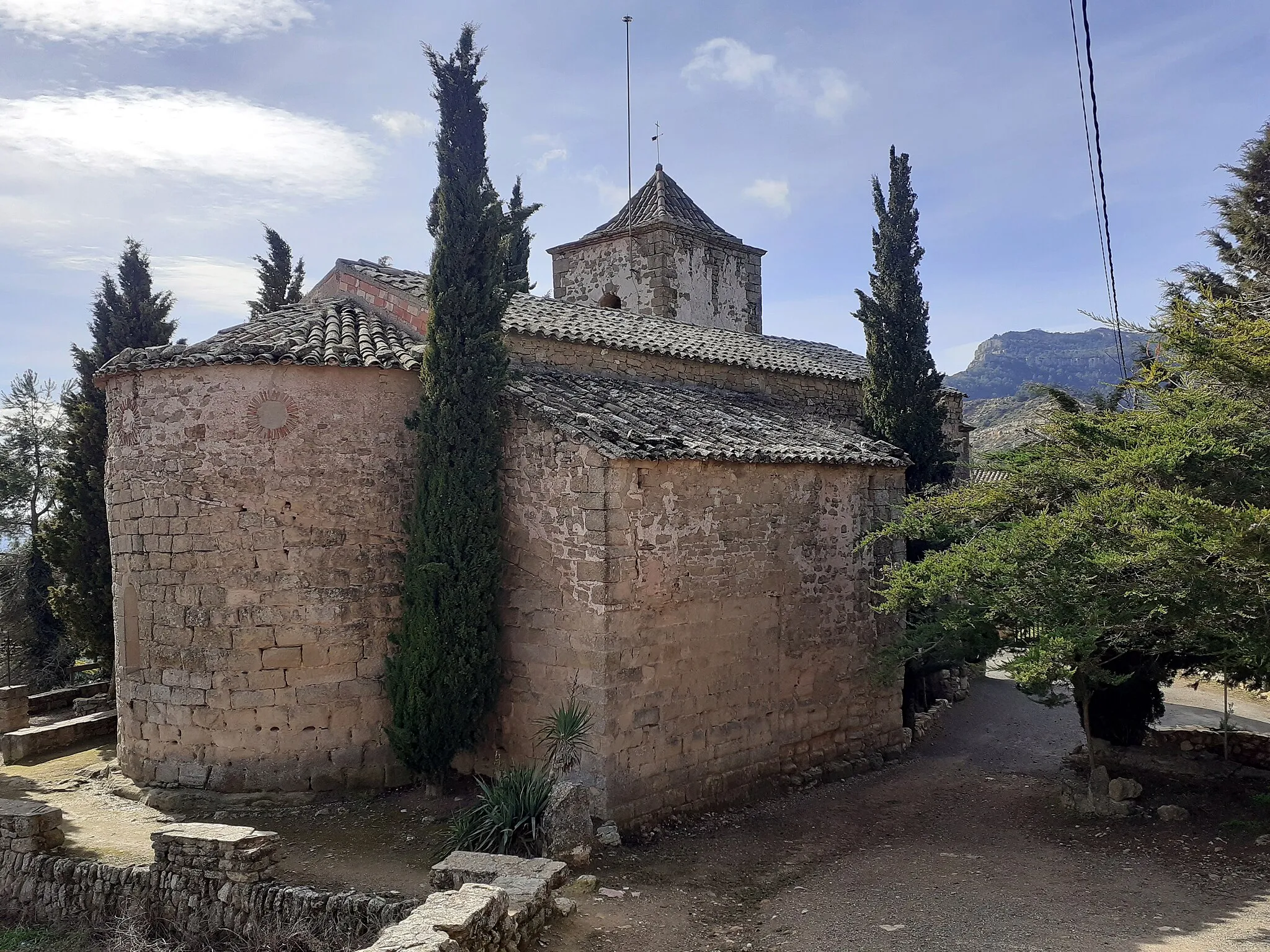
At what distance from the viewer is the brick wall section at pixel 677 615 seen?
870 cm

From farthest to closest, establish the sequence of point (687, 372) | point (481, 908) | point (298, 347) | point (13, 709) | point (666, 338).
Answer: point (666, 338) → point (687, 372) → point (13, 709) → point (298, 347) → point (481, 908)

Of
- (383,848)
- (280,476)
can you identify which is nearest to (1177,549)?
(383,848)

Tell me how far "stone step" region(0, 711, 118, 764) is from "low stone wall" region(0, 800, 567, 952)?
13.0 feet

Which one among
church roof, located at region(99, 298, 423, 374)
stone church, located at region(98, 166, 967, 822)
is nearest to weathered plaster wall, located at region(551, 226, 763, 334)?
church roof, located at region(99, 298, 423, 374)

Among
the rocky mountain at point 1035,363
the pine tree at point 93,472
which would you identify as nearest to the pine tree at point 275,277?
the pine tree at point 93,472

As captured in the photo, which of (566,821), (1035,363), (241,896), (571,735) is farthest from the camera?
(1035,363)

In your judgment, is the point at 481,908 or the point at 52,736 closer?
the point at 481,908

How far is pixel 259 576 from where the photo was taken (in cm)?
948

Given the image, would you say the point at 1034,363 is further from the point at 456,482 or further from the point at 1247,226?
the point at 456,482

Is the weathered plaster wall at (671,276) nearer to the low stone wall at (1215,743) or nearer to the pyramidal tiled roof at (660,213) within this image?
the pyramidal tiled roof at (660,213)

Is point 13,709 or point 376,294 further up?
point 376,294

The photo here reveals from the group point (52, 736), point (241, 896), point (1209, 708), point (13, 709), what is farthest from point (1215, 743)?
point (13, 709)

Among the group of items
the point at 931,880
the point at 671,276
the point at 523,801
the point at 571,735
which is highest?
the point at 671,276

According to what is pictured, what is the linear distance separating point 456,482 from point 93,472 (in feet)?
32.1
